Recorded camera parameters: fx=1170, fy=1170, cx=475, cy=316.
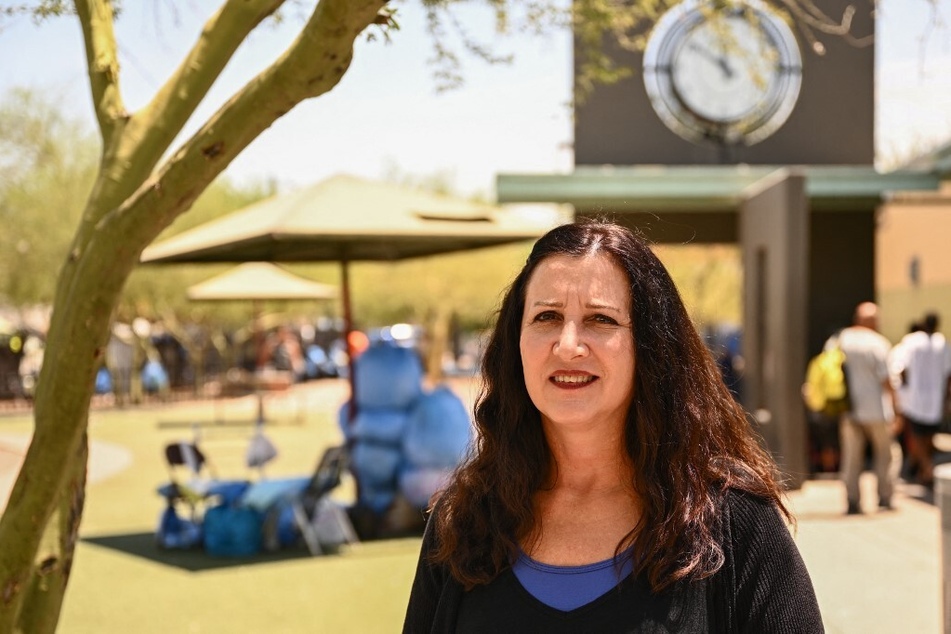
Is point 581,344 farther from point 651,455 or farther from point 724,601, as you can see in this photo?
point 724,601

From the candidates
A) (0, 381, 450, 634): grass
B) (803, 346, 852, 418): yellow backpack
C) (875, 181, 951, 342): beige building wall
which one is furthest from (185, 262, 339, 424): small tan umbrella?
(803, 346, 852, 418): yellow backpack

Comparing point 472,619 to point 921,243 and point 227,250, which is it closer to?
point 227,250

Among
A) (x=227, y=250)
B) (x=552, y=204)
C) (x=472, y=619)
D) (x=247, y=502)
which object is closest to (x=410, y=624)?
(x=472, y=619)

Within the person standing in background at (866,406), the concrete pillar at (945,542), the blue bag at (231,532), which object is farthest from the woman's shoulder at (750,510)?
the person standing in background at (866,406)

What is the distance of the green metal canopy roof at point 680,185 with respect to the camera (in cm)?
1195

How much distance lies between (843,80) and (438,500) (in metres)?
13.7

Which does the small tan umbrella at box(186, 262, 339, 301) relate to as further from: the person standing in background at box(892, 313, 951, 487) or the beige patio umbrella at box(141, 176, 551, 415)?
the person standing in background at box(892, 313, 951, 487)

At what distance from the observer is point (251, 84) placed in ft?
9.99

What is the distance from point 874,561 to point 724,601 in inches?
247

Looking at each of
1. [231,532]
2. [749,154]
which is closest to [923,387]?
[749,154]

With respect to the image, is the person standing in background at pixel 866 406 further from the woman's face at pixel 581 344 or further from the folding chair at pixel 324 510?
the woman's face at pixel 581 344

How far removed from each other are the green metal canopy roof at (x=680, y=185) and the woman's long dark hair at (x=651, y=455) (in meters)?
9.61

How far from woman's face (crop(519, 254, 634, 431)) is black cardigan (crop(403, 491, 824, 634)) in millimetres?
295

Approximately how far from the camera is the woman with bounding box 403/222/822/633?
2.03 meters
